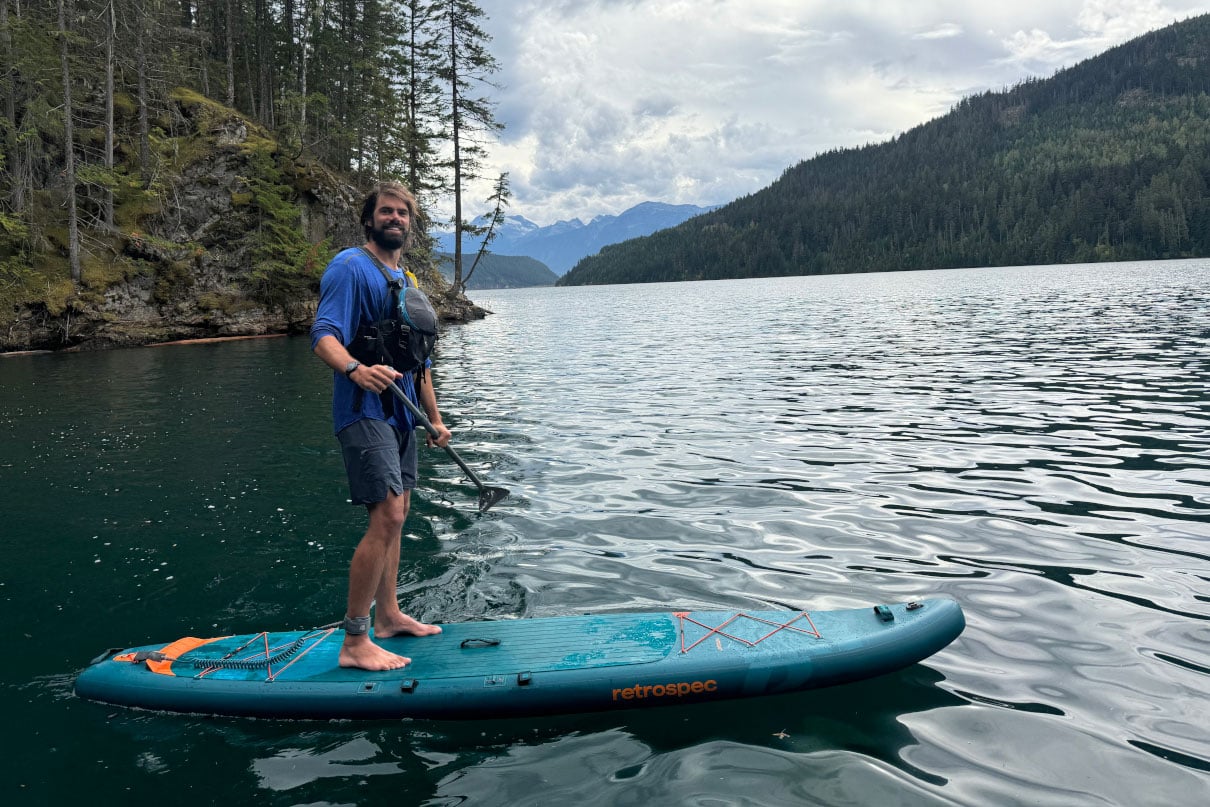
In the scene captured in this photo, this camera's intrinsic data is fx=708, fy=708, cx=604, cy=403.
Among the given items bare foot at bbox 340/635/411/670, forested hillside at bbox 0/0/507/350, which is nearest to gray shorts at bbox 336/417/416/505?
bare foot at bbox 340/635/411/670

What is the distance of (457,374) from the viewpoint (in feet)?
75.9

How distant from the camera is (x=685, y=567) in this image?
7.12 metres

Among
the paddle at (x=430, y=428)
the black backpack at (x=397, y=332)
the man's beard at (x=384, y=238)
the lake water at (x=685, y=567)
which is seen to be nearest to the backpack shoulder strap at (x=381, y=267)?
the black backpack at (x=397, y=332)

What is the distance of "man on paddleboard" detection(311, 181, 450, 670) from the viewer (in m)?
4.83

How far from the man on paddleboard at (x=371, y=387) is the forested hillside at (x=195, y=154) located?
3358 centimetres

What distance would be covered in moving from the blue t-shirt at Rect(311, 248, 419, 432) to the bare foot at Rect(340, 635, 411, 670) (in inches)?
60.8

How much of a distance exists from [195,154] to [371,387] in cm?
4131

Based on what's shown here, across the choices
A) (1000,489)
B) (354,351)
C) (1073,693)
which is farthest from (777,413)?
(354,351)

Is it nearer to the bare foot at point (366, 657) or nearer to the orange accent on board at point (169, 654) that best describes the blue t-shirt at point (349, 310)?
the bare foot at point (366, 657)

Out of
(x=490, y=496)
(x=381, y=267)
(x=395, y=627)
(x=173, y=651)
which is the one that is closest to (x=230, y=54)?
(x=490, y=496)

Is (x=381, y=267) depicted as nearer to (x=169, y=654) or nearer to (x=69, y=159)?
(x=169, y=654)

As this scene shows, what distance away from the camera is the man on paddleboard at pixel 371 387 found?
15.8ft

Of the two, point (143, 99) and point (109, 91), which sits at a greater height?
point (143, 99)

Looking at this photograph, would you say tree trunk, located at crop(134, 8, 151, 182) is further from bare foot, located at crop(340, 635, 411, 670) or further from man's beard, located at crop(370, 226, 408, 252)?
bare foot, located at crop(340, 635, 411, 670)
